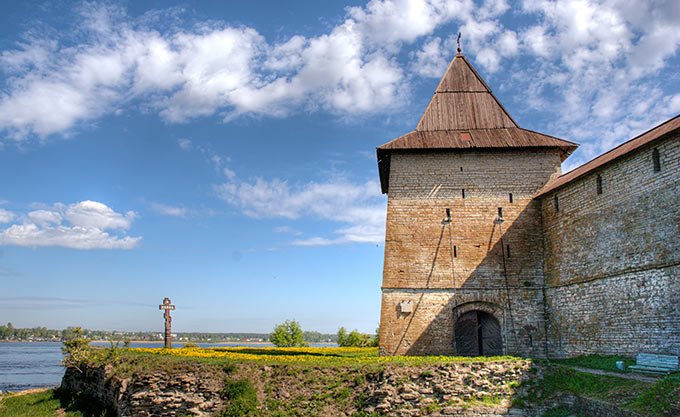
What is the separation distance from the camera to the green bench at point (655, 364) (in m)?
11.4

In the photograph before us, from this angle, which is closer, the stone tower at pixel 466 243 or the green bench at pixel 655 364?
the green bench at pixel 655 364

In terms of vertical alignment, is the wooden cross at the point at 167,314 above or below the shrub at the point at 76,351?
above

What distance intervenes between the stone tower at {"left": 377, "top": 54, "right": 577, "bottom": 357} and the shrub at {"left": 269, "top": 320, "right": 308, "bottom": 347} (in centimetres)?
1860

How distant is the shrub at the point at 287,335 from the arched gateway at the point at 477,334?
62.7ft

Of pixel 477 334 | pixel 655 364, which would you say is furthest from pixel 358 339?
pixel 655 364

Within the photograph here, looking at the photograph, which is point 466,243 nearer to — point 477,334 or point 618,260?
point 477,334

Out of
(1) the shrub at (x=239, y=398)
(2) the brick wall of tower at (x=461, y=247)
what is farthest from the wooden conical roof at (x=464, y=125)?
(1) the shrub at (x=239, y=398)

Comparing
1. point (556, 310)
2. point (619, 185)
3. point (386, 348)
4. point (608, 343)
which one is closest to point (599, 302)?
point (608, 343)

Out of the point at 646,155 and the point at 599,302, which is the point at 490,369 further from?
the point at 646,155

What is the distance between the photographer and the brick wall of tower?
17141 mm

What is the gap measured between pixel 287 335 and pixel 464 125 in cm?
2144

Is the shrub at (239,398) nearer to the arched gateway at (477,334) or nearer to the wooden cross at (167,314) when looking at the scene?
the wooden cross at (167,314)

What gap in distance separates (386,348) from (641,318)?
8077mm

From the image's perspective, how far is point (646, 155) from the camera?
1330 centimetres
